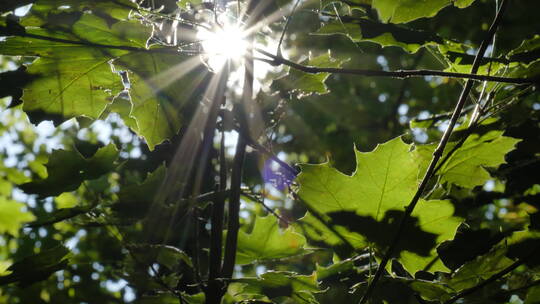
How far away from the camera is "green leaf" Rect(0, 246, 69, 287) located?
1.48m

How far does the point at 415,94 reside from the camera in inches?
217

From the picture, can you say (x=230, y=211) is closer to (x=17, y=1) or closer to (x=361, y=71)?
(x=361, y=71)

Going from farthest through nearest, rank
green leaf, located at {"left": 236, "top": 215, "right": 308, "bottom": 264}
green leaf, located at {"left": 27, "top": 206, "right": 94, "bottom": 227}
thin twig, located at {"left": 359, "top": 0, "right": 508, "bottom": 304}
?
green leaf, located at {"left": 236, "top": 215, "right": 308, "bottom": 264}, green leaf, located at {"left": 27, "top": 206, "right": 94, "bottom": 227}, thin twig, located at {"left": 359, "top": 0, "right": 508, "bottom": 304}

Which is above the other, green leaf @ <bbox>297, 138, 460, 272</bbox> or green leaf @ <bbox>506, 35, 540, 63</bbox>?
green leaf @ <bbox>506, 35, 540, 63</bbox>

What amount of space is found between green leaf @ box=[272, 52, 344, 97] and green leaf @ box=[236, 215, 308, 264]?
0.49 metres

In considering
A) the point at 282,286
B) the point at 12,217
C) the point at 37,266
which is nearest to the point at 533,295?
the point at 282,286

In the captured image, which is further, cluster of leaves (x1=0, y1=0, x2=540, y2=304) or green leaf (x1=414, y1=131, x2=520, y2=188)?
green leaf (x1=414, y1=131, x2=520, y2=188)

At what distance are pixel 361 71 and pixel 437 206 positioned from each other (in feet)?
1.48

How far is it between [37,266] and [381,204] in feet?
3.91

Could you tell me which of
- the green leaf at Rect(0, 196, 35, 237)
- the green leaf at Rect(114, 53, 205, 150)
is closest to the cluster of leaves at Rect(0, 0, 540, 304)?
the green leaf at Rect(114, 53, 205, 150)

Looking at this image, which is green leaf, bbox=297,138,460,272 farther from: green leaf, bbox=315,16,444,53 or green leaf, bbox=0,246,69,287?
green leaf, bbox=0,246,69,287

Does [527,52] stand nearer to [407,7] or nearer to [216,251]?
[407,7]

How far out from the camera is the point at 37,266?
4.96 feet

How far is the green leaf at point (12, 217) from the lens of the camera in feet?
10.9
